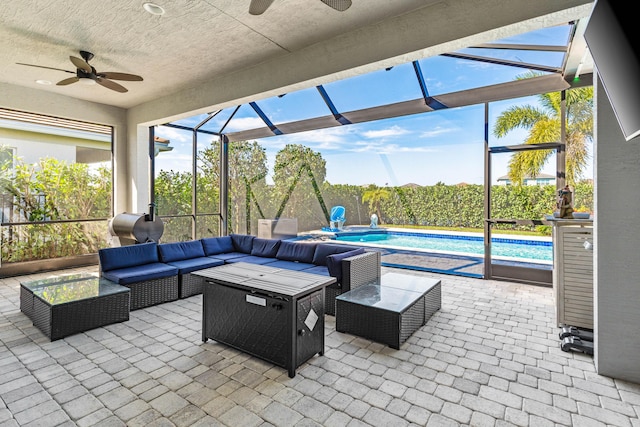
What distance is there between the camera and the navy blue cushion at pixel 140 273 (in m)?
3.94

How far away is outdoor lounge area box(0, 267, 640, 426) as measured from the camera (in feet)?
6.79

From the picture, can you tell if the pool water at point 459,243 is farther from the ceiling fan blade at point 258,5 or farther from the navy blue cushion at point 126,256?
the ceiling fan blade at point 258,5

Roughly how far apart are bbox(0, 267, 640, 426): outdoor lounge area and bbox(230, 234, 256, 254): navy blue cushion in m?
2.17

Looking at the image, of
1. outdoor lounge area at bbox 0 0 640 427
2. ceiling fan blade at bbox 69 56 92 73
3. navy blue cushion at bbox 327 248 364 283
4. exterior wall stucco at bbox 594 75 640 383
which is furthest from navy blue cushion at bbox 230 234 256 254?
exterior wall stucco at bbox 594 75 640 383

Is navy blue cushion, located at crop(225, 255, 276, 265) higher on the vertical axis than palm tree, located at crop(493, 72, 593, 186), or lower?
lower

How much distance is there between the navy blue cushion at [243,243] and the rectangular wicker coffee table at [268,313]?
98.6 inches

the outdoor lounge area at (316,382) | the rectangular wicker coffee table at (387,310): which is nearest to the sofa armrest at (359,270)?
the rectangular wicker coffee table at (387,310)

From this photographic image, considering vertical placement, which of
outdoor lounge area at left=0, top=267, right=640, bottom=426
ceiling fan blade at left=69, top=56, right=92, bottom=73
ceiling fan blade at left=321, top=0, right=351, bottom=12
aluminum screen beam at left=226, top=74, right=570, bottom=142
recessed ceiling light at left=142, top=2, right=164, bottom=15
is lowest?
outdoor lounge area at left=0, top=267, right=640, bottom=426

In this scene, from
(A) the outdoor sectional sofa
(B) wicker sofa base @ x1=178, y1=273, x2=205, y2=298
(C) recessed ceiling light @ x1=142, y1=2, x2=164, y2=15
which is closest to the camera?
(C) recessed ceiling light @ x1=142, y1=2, x2=164, y2=15

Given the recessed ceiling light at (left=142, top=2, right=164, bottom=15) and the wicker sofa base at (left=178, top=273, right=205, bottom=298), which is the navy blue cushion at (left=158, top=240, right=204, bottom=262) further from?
the recessed ceiling light at (left=142, top=2, right=164, bottom=15)

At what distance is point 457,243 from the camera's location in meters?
6.24

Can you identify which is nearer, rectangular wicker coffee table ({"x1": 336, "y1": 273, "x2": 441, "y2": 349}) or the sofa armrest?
rectangular wicker coffee table ({"x1": 336, "y1": 273, "x2": 441, "y2": 349})

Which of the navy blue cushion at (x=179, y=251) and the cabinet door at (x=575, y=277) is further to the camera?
the navy blue cushion at (x=179, y=251)

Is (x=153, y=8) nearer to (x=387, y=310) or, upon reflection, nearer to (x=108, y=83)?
(x=108, y=83)
